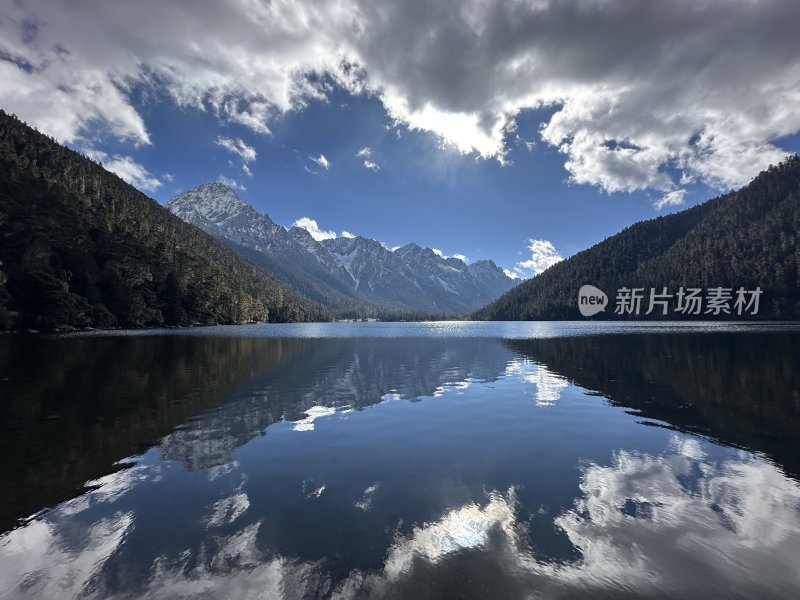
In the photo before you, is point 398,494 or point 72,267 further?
point 72,267

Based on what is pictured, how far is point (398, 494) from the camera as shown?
13773mm

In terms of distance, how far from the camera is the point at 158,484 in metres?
14.6

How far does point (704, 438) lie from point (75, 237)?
650 feet

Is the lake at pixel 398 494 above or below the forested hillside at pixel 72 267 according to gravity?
below

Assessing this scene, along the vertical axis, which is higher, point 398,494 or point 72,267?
point 72,267

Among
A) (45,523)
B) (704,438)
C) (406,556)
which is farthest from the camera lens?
(704,438)

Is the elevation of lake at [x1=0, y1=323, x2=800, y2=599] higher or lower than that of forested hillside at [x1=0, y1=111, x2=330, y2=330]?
lower

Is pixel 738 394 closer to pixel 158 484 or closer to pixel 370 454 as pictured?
pixel 370 454

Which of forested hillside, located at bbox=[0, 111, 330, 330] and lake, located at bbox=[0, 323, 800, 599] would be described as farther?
forested hillside, located at bbox=[0, 111, 330, 330]

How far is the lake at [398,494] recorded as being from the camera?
902 centimetres

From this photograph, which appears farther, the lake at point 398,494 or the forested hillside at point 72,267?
the forested hillside at point 72,267

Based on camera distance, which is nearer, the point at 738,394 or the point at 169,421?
the point at 169,421

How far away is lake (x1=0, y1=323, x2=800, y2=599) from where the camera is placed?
902 cm

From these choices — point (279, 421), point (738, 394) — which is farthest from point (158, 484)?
point (738, 394)
